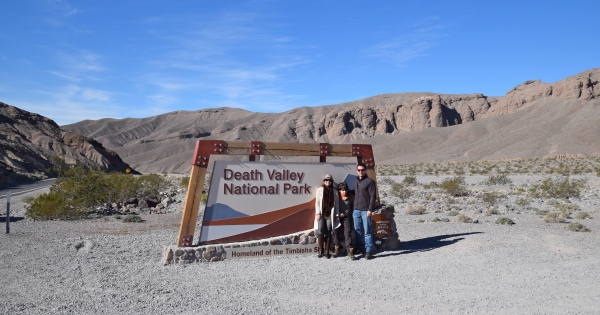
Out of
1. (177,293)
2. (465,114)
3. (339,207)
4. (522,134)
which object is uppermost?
(465,114)

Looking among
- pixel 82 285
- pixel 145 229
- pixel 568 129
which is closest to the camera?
pixel 82 285

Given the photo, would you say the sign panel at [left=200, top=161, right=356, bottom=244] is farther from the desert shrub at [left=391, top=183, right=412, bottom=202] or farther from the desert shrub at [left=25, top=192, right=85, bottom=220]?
the desert shrub at [left=391, top=183, right=412, bottom=202]

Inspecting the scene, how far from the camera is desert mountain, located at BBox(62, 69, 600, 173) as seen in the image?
289 ft

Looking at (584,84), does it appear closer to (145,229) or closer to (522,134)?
(522,134)

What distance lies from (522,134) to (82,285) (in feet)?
305

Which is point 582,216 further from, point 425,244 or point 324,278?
point 324,278

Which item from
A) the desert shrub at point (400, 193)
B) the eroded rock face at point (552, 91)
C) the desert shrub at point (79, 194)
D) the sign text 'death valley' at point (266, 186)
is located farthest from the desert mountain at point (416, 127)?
the sign text 'death valley' at point (266, 186)

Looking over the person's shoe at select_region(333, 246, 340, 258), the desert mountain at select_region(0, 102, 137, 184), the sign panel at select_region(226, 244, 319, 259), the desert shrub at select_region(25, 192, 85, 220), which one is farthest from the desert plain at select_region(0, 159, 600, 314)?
the desert mountain at select_region(0, 102, 137, 184)

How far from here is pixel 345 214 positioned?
10.1 metres

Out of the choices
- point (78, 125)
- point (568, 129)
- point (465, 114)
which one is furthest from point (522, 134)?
point (78, 125)

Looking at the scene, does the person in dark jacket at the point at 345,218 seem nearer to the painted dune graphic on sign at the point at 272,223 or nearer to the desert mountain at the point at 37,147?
the painted dune graphic on sign at the point at 272,223

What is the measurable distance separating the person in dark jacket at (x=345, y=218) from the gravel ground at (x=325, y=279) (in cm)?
28

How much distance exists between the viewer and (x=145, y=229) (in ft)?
52.9

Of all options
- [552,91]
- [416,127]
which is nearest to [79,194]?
[552,91]
